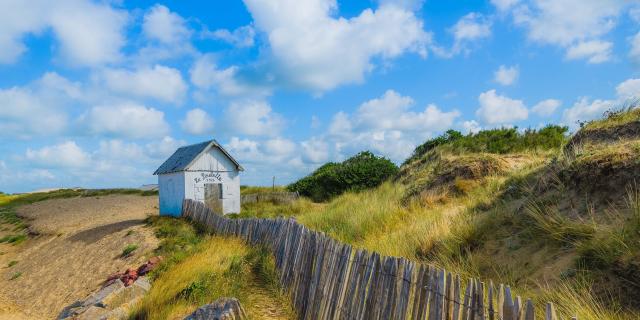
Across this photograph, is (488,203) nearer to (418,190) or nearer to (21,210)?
(418,190)

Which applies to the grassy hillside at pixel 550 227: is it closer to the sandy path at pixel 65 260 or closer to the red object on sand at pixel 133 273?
the red object on sand at pixel 133 273

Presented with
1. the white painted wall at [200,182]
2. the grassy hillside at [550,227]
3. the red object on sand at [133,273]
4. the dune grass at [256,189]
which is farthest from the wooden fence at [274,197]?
the grassy hillside at [550,227]

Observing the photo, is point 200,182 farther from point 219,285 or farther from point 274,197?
point 219,285

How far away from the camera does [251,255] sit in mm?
9117

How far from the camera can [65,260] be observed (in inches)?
601

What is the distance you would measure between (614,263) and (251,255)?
6.45 m

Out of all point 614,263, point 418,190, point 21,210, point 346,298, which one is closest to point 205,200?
point 418,190

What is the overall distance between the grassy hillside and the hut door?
894 centimetres

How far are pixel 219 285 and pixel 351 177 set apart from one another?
53.6 feet

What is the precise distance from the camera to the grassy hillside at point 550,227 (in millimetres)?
4484

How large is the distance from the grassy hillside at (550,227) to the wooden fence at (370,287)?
597mm

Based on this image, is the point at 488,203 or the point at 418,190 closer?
the point at 488,203

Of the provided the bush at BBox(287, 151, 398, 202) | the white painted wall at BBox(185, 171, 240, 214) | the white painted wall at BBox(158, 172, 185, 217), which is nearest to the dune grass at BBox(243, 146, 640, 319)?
the white painted wall at BBox(185, 171, 240, 214)

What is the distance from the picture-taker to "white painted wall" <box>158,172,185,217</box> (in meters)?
18.2
